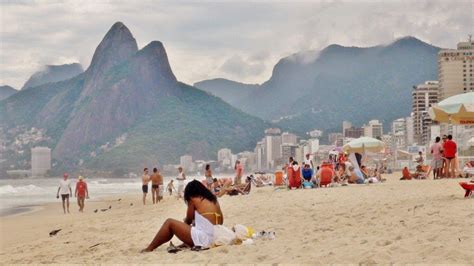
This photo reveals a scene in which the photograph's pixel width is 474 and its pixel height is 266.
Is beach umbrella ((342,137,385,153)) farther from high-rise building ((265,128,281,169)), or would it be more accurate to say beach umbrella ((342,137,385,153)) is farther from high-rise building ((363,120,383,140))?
high-rise building ((265,128,281,169))

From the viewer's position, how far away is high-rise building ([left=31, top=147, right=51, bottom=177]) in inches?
5517

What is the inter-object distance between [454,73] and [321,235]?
126 metres

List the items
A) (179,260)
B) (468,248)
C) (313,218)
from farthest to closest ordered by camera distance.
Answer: (313,218), (179,260), (468,248)

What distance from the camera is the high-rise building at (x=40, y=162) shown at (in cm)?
14012

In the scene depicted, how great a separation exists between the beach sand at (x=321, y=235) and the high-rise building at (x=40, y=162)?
133 metres

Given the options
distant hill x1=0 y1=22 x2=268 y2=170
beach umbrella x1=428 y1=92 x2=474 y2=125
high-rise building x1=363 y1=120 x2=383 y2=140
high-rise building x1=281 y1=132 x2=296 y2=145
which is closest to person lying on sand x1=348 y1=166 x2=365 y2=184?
beach umbrella x1=428 y1=92 x2=474 y2=125

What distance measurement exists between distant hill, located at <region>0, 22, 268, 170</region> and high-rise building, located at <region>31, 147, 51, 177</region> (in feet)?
18.2

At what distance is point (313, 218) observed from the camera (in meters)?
9.11

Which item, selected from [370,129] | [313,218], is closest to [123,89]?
[370,129]

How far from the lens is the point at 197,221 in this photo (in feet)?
23.1

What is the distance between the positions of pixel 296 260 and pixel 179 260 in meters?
1.17

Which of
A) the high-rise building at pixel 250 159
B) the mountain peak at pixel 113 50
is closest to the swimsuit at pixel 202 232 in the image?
the high-rise building at pixel 250 159

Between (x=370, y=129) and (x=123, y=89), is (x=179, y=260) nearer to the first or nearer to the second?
(x=370, y=129)

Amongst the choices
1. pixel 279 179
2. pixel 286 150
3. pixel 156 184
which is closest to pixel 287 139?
pixel 286 150
